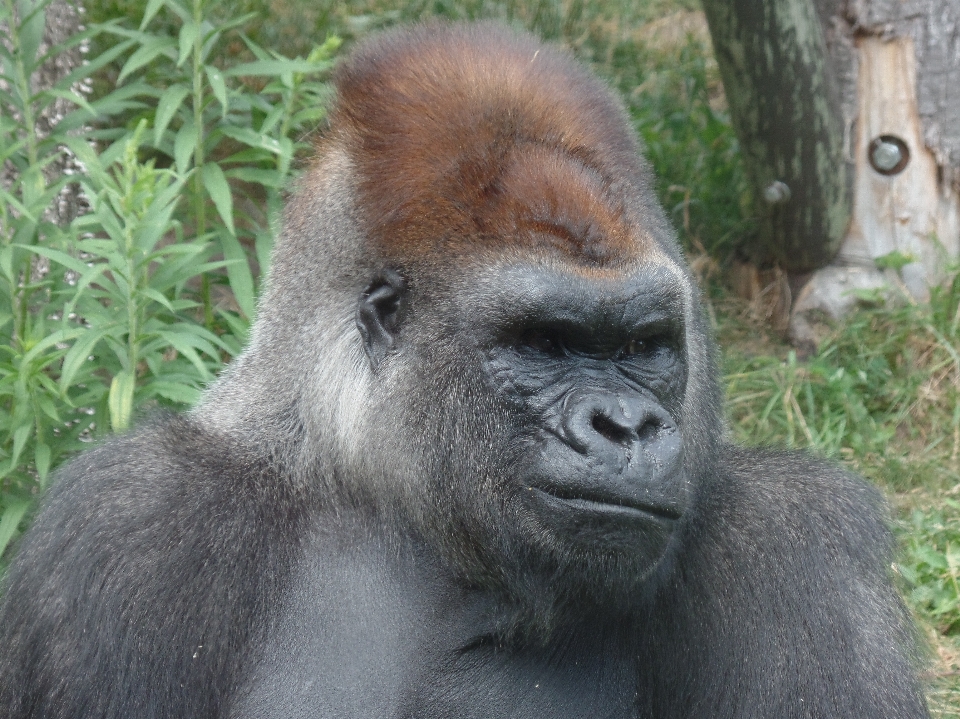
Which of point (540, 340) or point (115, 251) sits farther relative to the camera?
point (115, 251)

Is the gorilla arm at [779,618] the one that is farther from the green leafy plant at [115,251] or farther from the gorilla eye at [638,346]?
the green leafy plant at [115,251]

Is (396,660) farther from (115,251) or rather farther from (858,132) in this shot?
(858,132)

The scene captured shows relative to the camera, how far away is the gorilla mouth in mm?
3193

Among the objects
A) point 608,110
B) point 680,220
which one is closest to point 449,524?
point 608,110

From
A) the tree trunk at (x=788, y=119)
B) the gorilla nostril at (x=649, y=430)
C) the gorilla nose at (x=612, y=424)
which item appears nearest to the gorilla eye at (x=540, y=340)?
the gorilla nose at (x=612, y=424)

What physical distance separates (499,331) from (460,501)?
18.9 inches

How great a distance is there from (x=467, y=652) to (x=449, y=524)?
40 cm

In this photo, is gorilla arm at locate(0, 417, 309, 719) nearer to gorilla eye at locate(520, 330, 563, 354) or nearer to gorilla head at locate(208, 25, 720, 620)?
gorilla head at locate(208, 25, 720, 620)

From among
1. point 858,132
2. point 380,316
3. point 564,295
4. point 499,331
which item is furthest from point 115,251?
point 858,132

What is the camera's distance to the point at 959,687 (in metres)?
4.85

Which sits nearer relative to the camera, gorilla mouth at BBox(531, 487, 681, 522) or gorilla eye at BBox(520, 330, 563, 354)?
gorilla mouth at BBox(531, 487, 681, 522)

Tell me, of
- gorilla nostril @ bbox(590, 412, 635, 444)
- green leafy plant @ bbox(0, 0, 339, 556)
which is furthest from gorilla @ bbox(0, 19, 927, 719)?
green leafy plant @ bbox(0, 0, 339, 556)

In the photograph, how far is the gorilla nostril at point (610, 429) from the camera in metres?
3.22

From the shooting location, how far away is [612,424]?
10.6ft
